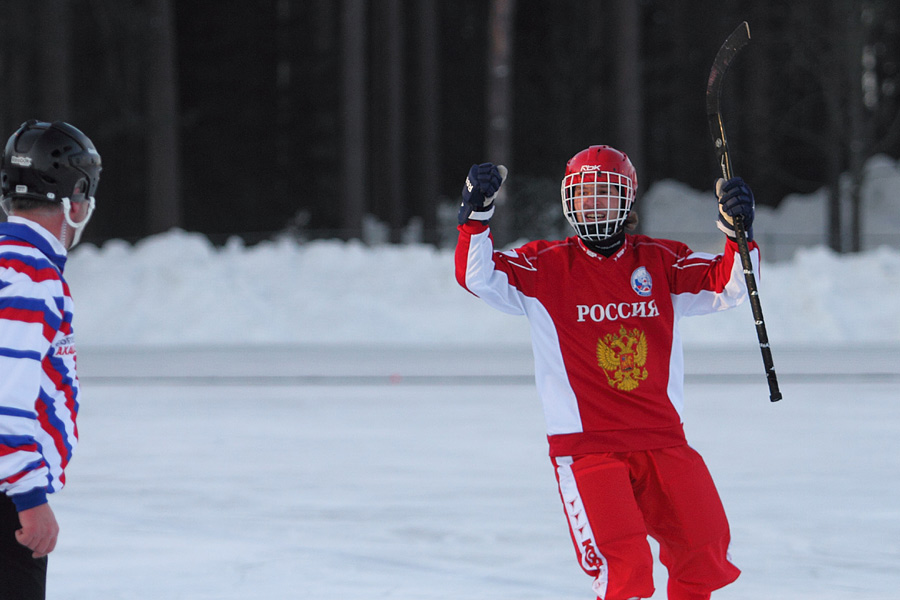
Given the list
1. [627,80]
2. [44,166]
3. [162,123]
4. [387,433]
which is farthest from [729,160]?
[162,123]

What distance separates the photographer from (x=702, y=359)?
14289 millimetres

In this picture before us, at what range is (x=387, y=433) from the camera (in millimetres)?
9711

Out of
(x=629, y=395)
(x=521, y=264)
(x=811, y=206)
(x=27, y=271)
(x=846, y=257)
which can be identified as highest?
(x=27, y=271)

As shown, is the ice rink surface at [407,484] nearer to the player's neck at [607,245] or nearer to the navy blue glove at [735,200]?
the player's neck at [607,245]

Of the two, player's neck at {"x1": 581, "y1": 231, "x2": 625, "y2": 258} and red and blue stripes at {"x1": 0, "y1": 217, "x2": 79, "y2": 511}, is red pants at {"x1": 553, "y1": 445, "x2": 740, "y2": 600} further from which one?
red and blue stripes at {"x1": 0, "y1": 217, "x2": 79, "y2": 511}

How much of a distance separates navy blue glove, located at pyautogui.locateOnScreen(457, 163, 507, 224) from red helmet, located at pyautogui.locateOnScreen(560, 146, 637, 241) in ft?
0.88

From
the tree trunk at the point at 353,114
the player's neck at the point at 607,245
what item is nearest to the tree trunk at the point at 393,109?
the tree trunk at the point at 353,114

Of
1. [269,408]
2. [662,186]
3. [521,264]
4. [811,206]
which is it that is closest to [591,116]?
[662,186]

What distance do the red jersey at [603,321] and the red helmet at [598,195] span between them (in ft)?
0.47

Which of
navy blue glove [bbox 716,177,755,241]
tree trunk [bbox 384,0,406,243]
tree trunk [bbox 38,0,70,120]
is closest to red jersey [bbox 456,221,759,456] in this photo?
navy blue glove [bbox 716,177,755,241]

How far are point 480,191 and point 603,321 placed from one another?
0.65 m

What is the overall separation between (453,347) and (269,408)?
5247 mm

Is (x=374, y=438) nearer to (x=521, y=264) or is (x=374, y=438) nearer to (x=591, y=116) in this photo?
(x=521, y=264)

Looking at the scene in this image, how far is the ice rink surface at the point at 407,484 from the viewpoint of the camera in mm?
5633
